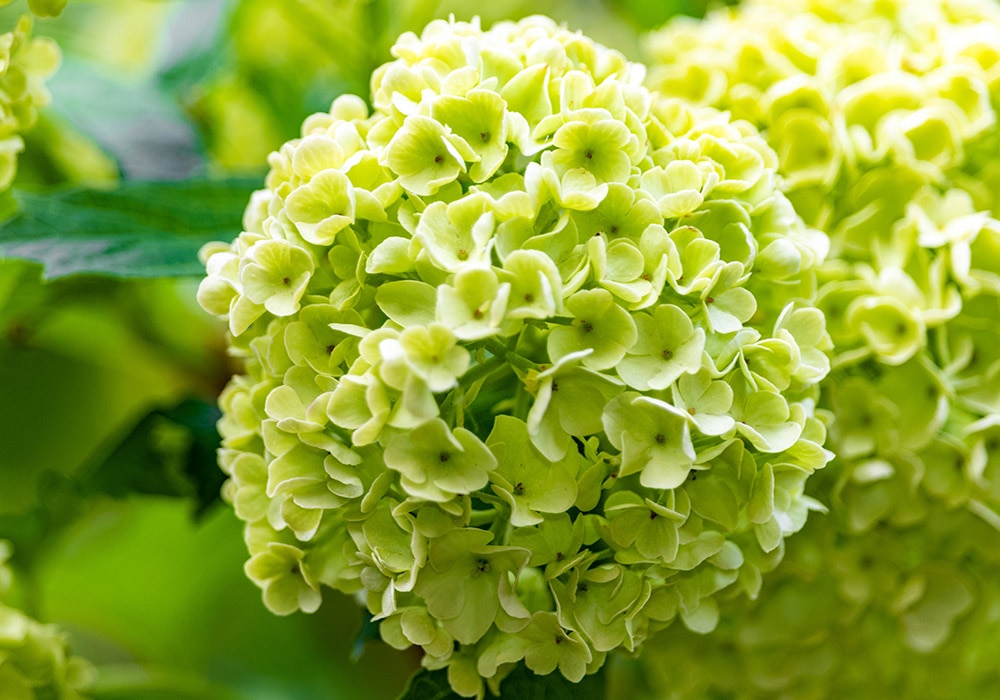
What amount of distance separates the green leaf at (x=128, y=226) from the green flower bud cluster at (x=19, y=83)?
0.11ft

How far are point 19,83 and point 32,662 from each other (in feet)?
1.18

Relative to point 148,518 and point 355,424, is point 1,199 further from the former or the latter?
point 148,518

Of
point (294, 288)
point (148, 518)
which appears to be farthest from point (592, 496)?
point (148, 518)

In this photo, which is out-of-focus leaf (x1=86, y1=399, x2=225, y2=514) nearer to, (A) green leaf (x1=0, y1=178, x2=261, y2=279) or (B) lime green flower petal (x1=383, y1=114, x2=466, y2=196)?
(A) green leaf (x1=0, y1=178, x2=261, y2=279)

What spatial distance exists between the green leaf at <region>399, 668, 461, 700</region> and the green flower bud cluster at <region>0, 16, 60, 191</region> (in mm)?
402

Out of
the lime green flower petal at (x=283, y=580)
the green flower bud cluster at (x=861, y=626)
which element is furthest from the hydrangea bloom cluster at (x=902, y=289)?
the lime green flower petal at (x=283, y=580)

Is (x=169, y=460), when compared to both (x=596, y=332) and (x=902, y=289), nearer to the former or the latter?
(x=596, y=332)

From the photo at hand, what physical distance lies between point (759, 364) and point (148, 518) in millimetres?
814

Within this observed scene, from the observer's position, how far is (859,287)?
628 mm

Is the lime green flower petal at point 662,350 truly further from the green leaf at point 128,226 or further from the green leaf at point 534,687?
the green leaf at point 128,226

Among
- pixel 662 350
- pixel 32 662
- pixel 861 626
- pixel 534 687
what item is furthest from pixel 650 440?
pixel 32 662

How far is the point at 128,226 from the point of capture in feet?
2.22

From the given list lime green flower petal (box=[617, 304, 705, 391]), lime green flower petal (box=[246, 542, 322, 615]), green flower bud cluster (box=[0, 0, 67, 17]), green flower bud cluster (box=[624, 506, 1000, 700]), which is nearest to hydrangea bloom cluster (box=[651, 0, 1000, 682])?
green flower bud cluster (box=[624, 506, 1000, 700])

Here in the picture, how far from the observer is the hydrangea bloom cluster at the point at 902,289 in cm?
62
